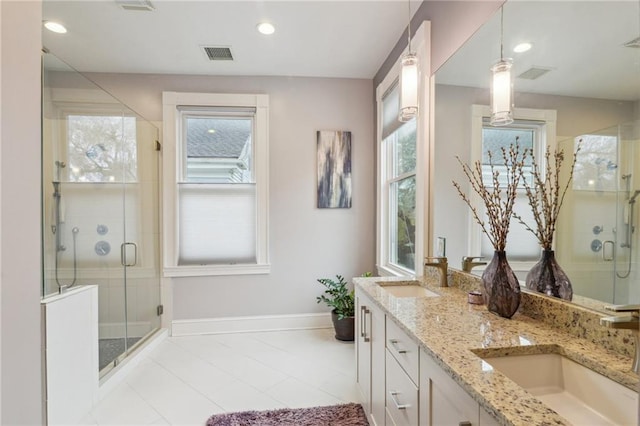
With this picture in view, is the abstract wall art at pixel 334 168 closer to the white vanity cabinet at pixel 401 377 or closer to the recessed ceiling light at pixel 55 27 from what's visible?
the white vanity cabinet at pixel 401 377

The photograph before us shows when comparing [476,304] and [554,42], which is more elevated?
[554,42]

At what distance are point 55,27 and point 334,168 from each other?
2.69 meters

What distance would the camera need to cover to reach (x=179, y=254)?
3.29 metres

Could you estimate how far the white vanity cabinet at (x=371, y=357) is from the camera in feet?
5.00

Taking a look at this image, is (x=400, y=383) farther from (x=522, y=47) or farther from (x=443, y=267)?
(x=522, y=47)

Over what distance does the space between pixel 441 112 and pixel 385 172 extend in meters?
1.20

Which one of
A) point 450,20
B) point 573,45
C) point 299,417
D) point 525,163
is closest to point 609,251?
point 525,163

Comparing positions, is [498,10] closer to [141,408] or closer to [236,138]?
[236,138]

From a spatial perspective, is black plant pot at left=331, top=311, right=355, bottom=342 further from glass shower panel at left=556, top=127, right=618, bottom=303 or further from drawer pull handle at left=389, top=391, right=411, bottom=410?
glass shower panel at left=556, top=127, right=618, bottom=303

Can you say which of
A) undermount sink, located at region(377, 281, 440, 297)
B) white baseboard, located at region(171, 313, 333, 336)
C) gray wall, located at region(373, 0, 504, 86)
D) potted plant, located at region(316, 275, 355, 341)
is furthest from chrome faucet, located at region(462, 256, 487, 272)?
white baseboard, located at region(171, 313, 333, 336)

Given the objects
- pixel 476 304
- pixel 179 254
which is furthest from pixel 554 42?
pixel 179 254

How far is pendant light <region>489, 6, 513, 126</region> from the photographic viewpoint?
1.41 m

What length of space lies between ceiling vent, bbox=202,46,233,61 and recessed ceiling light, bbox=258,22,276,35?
1.45 feet

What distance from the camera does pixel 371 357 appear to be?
1688 mm
